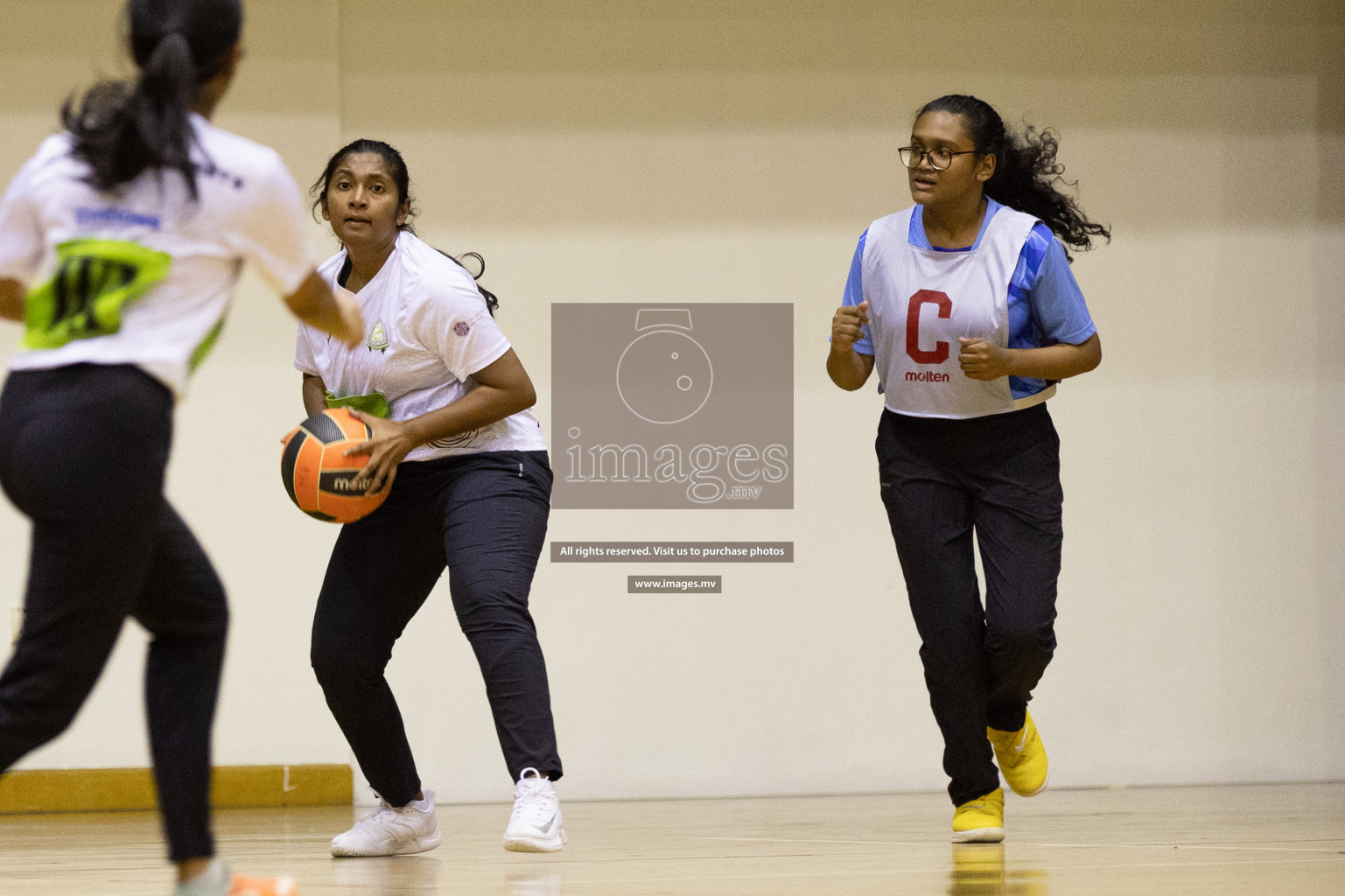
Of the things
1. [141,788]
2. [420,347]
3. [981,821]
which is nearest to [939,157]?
[420,347]

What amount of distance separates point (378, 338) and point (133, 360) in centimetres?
130

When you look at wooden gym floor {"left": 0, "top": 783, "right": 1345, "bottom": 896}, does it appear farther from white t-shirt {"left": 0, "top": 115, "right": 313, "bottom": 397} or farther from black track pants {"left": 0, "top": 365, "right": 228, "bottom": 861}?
white t-shirt {"left": 0, "top": 115, "right": 313, "bottom": 397}

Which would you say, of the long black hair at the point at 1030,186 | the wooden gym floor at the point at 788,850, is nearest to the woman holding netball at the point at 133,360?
the wooden gym floor at the point at 788,850

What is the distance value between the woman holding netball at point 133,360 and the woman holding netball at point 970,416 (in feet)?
5.41

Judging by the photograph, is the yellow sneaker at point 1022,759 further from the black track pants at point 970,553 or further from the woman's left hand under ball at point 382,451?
the woman's left hand under ball at point 382,451

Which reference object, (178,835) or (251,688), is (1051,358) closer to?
(178,835)

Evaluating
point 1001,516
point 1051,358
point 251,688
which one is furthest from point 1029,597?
point 251,688

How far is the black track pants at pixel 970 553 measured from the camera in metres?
3.28

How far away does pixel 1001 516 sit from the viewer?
330cm

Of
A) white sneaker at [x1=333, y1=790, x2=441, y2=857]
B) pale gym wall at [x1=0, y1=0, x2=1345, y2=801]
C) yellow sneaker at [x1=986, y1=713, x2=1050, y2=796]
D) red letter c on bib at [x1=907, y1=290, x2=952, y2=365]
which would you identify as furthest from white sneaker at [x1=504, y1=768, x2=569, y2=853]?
pale gym wall at [x1=0, y1=0, x2=1345, y2=801]

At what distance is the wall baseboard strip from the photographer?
453 cm

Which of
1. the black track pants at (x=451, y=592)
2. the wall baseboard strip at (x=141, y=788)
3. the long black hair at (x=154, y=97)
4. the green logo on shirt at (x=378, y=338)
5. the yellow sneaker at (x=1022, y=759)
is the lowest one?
the wall baseboard strip at (x=141, y=788)

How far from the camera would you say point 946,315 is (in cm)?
326

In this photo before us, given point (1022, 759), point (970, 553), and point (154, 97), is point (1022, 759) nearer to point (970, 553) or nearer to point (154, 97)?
point (970, 553)
